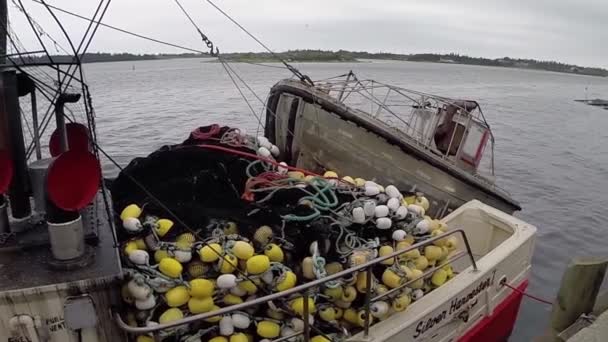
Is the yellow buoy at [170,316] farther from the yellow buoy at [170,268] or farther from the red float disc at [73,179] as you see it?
the red float disc at [73,179]

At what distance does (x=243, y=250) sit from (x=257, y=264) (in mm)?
153

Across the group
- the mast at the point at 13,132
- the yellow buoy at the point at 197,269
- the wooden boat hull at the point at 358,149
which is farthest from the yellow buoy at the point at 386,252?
the wooden boat hull at the point at 358,149

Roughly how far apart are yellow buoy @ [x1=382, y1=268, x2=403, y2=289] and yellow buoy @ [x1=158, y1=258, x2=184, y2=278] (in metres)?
1.82

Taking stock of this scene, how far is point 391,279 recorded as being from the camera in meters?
4.19

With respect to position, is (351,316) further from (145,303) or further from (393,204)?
(145,303)

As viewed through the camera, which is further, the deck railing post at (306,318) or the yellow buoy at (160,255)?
the yellow buoy at (160,255)

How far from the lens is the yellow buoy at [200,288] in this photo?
346 centimetres

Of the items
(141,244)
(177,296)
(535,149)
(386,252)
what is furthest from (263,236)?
(535,149)

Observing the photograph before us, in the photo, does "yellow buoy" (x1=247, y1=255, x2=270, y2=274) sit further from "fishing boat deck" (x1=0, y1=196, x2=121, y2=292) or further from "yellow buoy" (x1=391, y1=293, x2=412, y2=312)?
"yellow buoy" (x1=391, y1=293, x2=412, y2=312)

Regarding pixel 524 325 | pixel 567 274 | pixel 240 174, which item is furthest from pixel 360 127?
pixel 524 325

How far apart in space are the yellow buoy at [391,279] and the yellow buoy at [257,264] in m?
1.21

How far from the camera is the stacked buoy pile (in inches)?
138

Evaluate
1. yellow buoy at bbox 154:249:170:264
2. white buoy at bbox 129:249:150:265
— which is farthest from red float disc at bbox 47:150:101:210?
yellow buoy at bbox 154:249:170:264

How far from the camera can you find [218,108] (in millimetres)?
31344
